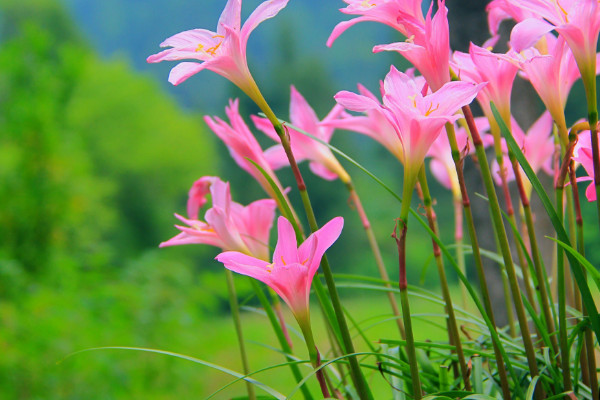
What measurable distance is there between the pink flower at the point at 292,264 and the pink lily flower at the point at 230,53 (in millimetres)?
85

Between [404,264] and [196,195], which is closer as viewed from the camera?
[404,264]

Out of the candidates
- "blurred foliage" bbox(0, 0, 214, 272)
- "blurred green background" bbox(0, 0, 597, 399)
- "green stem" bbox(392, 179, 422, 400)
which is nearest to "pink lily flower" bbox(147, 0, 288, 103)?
"green stem" bbox(392, 179, 422, 400)

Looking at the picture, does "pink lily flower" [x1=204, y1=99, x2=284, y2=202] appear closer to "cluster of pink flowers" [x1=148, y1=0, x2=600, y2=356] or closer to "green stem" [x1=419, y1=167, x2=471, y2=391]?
"cluster of pink flowers" [x1=148, y1=0, x2=600, y2=356]

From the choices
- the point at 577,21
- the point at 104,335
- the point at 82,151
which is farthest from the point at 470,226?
the point at 82,151

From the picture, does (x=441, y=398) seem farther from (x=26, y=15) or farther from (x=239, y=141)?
(x=26, y=15)

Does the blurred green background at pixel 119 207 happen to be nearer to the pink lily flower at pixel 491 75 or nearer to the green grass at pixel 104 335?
the green grass at pixel 104 335

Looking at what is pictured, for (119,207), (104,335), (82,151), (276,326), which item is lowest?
(104,335)

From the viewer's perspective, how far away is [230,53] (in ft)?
1.08

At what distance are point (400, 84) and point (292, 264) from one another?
0.38 feet

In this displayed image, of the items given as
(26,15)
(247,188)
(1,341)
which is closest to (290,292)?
(1,341)

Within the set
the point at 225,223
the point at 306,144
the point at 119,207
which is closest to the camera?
the point at 225,223

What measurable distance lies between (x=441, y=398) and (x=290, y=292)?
0.30 ft

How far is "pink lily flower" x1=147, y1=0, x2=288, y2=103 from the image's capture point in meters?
0.32

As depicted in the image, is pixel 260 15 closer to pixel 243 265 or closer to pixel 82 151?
pixel 243 265
